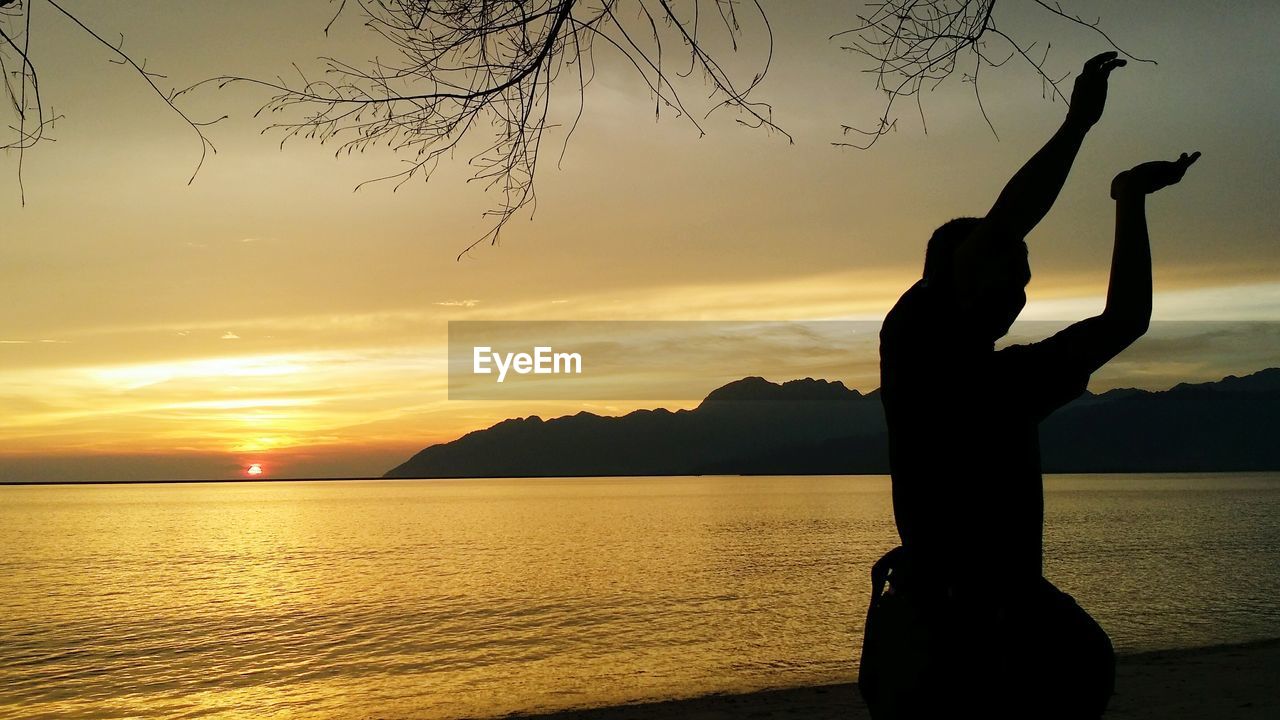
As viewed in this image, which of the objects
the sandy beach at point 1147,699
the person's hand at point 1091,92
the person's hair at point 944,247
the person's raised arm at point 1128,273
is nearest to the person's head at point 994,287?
the person's hair at point 944,247

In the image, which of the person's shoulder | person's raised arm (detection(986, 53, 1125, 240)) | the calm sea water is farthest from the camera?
the calm sea water

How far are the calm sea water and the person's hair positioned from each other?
16.4m

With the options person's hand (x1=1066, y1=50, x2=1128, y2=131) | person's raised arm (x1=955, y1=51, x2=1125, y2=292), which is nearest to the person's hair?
person's raised arm (x1=955, y1=51, x2=1125, y2=292)

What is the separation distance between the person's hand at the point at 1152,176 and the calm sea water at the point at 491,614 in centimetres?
1656

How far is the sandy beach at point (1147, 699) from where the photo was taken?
519 inches

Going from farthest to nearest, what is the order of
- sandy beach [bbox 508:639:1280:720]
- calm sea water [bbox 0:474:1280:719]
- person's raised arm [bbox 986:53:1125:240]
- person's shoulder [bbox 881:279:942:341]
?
calm sea water [bbox 0:474:1280:719]
sandy beach [bbox 508:639:1280:720]
person's shoulder [bbox 881:279:942:341]
person's raised arm [bbox 986:53:1125:240]

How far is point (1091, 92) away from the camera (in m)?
1.72

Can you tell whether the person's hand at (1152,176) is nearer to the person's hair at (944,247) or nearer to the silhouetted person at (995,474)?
the silhouetted person at (995,474)

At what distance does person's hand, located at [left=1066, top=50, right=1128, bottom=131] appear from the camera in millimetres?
1672

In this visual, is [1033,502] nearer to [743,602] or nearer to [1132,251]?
[1132,251]

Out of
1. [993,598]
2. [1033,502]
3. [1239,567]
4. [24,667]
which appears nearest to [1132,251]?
[1033,502]

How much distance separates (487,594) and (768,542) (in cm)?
3390

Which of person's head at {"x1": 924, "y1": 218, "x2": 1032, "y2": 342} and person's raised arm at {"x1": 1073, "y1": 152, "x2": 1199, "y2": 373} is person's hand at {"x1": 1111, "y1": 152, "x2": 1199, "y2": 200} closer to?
person's raised arm at {"x1": 1073, "y1": 152, "x2": 1199, "y2": 373}

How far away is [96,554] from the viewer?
69.1 m
